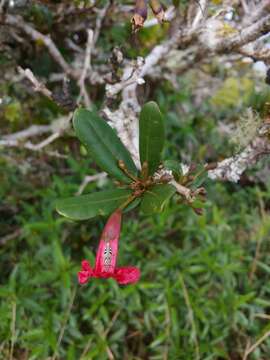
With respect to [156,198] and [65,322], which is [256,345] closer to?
[65,322]

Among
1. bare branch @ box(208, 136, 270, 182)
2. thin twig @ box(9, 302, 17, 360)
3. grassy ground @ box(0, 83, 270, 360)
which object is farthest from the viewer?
grassy ground @ box(0, 83, 270, 360)

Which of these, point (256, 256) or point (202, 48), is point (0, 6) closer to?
point (202, 48)

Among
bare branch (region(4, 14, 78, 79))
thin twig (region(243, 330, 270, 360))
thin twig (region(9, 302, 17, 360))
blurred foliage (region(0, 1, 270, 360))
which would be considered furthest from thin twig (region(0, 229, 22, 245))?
thin twig (region(243, 330, 270, 360))

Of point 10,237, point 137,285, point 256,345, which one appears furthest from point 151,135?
point 10,237

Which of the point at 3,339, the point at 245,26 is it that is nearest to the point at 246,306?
the point at 3,339

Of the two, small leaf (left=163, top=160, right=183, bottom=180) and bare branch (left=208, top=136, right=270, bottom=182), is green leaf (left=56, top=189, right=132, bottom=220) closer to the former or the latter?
small leaf (left=163, top=160, right=183, bottom=180)

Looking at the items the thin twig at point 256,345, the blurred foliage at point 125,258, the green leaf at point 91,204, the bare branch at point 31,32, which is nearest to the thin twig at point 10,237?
the blurred foliage at point 125,258
